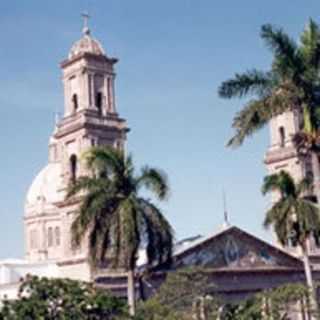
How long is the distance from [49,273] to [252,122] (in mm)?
41442

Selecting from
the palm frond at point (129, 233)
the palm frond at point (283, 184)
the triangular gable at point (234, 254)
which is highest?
the palm frond at point (283, 184)

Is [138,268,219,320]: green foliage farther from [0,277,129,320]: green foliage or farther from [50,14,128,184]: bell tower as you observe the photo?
[0,277,129,320]: green foliage

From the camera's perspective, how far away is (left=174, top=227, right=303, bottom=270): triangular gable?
4612cm

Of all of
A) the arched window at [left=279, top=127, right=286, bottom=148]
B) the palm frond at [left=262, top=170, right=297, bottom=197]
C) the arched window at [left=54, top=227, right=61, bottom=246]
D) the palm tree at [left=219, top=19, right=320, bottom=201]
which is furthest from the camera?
the arched window at [left=54, top=227, right=61, bottom=246]

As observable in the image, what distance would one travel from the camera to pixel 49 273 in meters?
64.8

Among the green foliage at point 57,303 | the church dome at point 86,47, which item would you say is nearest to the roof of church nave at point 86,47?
the church dome at point 86,47

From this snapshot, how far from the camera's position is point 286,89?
26406mm

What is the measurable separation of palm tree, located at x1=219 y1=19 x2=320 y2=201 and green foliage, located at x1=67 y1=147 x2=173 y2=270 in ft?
20.4

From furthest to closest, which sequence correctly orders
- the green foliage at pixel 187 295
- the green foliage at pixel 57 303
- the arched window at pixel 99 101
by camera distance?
the arched window at pixel 99 101
the green foliage at pixel 187 295
the green foliage at pixel 57 303

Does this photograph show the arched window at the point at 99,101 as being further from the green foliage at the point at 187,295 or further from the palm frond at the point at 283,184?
the palm frond at the point at 283,184

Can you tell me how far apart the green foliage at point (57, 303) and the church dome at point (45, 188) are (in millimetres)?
53682

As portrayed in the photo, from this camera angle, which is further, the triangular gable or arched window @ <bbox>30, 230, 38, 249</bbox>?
arched window @ <bbox>30, 230, 38, 249</bbox>

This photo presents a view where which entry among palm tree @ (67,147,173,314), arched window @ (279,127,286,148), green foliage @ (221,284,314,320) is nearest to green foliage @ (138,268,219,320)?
green foliage @ (221,284,314,320)

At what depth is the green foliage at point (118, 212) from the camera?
30.7m
